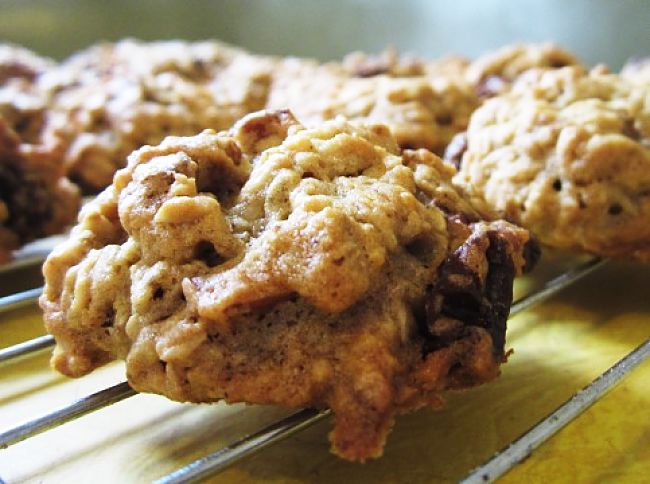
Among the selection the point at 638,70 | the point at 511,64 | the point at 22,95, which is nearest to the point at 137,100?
the point at 22,95

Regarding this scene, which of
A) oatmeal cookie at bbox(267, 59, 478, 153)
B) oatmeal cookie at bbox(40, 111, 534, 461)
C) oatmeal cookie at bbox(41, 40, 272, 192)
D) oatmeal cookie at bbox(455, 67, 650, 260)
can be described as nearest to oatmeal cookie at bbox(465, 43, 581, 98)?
oatmeal cookie at bbox(267, 59, 478, 153)

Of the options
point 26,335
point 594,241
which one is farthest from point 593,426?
point 26,335

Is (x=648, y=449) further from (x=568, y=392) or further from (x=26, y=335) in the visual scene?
(x=26, y=335)

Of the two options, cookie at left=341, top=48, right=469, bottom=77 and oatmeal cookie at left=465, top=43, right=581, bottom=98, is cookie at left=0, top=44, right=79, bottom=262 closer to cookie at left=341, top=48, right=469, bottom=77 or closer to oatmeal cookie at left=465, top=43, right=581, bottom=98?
cookie at left=341, top=48, right=469, bottom=77

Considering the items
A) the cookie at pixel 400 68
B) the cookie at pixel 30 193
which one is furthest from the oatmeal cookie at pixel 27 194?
the cookie at pixel 400 68

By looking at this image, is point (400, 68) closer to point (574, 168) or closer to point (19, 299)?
point (574, 168)

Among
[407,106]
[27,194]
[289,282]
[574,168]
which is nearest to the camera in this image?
[289,282]
